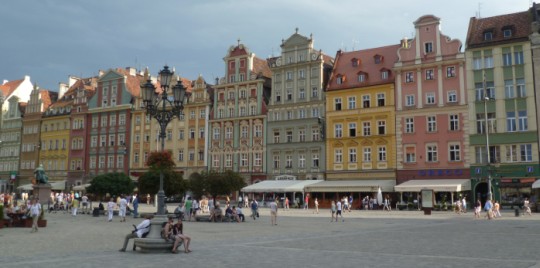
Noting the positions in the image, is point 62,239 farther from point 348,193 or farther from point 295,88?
point 295,88

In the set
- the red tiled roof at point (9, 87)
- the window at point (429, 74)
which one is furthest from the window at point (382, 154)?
the red tiled roof at point (9, 87)

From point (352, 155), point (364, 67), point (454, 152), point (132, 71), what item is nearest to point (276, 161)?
point (352, 155)

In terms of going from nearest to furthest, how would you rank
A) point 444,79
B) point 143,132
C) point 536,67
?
point 536,67, point 444,79, point 143,132

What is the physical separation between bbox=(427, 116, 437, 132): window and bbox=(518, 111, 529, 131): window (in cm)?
687

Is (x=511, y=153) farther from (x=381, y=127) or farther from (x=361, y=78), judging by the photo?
(x=361, y=78)

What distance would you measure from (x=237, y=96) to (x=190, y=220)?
97.5ft

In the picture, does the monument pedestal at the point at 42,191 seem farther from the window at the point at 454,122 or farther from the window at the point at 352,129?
the window at the point at 454,122

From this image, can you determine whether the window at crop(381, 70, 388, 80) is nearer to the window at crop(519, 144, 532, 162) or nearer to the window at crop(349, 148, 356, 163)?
the window at crop(349, 148, 356, 163)

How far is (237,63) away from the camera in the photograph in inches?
2340

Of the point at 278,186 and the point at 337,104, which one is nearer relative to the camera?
the point at 278,186

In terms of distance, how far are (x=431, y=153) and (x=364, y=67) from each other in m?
11.4

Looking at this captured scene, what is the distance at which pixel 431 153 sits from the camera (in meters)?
47.6

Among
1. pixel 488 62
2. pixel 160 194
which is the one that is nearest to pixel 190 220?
pixel 160 194

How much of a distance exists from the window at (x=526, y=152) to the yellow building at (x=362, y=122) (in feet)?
35.3
